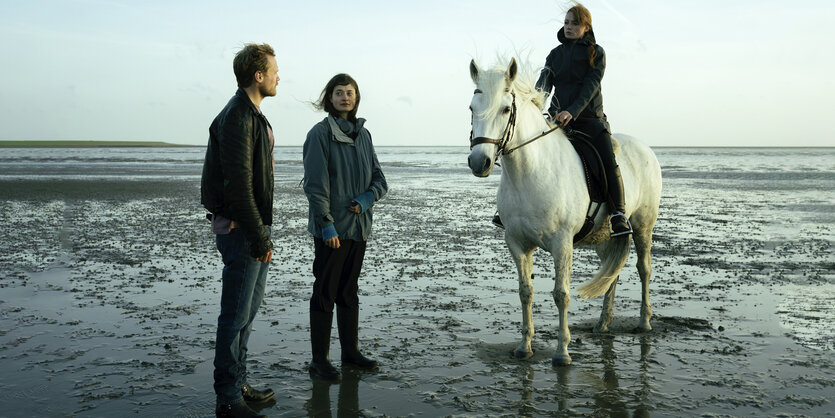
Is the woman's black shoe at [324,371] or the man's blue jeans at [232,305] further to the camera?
the woman's black shoe at [324,371]

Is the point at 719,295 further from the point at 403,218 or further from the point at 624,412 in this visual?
the point at 403,218

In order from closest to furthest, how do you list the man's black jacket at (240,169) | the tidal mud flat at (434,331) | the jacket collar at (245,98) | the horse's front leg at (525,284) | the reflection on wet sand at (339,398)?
the man's black jacket at (240,169)
the jacket collar at (245,98)
the reflection on wet sand at (339,398)
the tidal mud flat at (434,331)
the horse's front leg at (525,284)

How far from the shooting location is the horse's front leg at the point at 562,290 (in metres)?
5.22

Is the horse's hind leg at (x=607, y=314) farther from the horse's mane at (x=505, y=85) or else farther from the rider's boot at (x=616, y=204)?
the horse's mane at (x=505, y=85)

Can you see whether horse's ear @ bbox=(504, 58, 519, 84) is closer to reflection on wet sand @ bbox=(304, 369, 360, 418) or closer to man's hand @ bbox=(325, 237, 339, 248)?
man's hand @ bbox=(325, 237, 339, 248)

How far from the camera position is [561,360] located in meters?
5.19

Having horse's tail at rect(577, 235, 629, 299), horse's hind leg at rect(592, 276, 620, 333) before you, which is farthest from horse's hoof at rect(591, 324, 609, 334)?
horse's tail at rect(577, 235, 629, 299)

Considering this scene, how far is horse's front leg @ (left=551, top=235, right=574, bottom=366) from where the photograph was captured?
5223 millimetres

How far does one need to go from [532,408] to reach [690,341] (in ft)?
7.87

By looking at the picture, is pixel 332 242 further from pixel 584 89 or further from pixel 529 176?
pixel 584 89

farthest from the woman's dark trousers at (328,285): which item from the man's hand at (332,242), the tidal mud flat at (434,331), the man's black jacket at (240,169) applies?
the man's black jacket at (240,169)

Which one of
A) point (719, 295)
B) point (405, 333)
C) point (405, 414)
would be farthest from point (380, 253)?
point (405, 414)

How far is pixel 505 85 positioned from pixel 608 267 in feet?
8.47

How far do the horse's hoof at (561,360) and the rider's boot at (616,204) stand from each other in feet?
4.35
